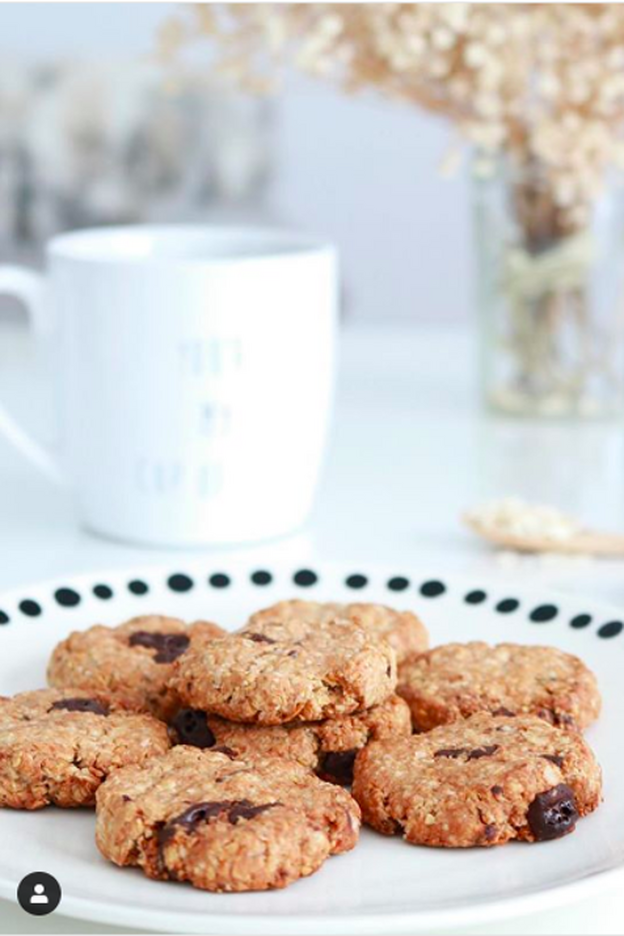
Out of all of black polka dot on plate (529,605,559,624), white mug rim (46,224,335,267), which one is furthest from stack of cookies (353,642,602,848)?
white mug rim (46,224,335,267)

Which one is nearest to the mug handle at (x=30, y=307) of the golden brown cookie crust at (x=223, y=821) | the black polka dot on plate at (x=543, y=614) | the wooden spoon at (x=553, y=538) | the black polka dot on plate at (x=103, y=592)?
the black polka dot on plate at (x=103, y=592)

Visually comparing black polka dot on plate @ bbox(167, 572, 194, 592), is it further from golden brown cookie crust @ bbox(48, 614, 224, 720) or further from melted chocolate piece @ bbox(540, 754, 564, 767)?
melted chocolate piece @ bbox(540, 754, 564, 767)

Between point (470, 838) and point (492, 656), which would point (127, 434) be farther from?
point (470, 838)

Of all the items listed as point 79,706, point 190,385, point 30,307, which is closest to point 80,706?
point 79,706

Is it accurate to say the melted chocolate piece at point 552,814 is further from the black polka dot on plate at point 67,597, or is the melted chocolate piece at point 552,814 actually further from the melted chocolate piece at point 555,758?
the black polka dot on plate at point 67,597

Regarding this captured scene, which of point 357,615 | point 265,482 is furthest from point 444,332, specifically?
point 357,615
